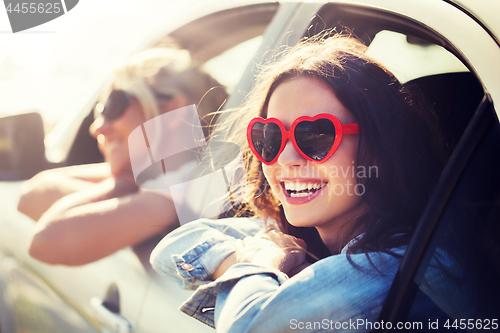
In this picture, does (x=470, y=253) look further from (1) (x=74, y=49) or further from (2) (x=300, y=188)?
(1) (x=74, y=49)

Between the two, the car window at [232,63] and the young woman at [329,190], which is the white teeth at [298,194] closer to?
the young woman at [329,190]

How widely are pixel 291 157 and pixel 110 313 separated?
94 centimetres

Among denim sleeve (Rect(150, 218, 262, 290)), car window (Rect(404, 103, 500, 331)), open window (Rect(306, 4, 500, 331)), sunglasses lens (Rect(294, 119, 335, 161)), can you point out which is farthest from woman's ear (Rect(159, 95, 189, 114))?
car window (Rect(404, 103, 500, 331))

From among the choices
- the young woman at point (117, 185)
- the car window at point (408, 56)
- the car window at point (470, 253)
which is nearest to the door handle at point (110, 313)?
the young woman at point (117, 185)

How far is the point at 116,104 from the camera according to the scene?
147 centimetres

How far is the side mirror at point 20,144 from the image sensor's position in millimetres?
1599

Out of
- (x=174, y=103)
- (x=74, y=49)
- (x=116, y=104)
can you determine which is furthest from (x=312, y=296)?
(x=74, y=49)

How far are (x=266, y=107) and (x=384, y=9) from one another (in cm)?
44

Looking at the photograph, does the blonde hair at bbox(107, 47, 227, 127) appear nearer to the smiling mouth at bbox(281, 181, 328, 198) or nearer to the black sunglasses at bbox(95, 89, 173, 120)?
the black sunglasses at bbox(95, 89, 173, 120)

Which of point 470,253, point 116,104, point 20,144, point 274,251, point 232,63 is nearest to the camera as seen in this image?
point 470,253

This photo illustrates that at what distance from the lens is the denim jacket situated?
90 cm

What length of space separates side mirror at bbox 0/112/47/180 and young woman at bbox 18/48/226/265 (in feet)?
0.49

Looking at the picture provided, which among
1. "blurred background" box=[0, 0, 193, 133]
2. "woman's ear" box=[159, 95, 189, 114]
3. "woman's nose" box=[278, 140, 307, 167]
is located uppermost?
"blurred background" box=[0, 0, 193, 133]

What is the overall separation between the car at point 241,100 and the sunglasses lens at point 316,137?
0.27 meters
